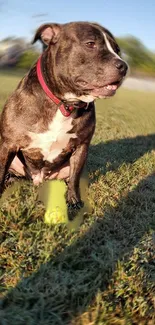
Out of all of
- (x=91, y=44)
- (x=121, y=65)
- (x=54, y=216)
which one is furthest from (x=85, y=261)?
(x=91, y=44)

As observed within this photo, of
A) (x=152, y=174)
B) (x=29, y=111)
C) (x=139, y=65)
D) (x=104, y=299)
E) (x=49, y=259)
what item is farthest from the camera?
(x=139, y=65)

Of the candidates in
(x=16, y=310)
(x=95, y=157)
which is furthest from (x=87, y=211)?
(x=95, y=157)

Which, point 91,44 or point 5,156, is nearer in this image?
point 91,44

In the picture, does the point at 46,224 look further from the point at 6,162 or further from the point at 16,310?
the point at 16,310

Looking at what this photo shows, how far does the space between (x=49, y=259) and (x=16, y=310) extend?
575mm

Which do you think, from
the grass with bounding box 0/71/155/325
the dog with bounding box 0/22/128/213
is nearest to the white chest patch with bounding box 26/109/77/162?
the dog with bounding box 0/22/128/213

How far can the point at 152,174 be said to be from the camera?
586 centimetres

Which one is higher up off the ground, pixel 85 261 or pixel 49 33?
pixel 49 33

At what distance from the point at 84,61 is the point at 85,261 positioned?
64.4 inches

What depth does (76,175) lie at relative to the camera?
4391 mm

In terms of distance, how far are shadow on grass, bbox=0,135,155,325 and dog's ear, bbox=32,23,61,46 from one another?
1608 mm

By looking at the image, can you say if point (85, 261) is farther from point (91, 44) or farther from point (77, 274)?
point (91, 44)

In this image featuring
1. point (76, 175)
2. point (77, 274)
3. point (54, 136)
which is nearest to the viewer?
point (77, 274)

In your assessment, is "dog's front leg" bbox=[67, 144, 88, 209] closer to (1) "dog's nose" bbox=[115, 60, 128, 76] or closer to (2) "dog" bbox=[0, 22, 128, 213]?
(2) "dog" bbox=[0, 22, 128, 213]
